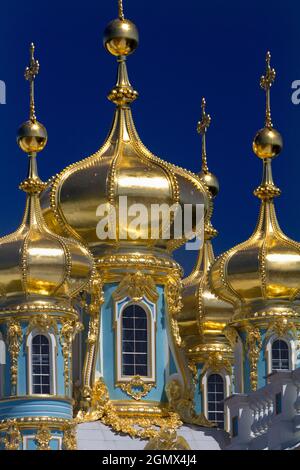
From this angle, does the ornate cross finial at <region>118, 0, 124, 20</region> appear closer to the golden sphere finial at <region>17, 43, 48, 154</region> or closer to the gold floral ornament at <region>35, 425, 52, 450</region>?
the golden sphere finial at <region>17, 43, 48, 154</region>

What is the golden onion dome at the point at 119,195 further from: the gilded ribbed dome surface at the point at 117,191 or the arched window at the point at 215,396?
the arched window at the point at 215,396

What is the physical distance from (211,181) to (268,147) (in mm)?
3932

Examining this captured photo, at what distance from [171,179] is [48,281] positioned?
4280 mm

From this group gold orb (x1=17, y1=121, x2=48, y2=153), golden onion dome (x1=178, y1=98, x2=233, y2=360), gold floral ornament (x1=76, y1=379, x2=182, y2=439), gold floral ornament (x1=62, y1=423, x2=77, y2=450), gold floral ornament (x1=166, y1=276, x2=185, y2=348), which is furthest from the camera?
golden onion dome (x1=178, y1=98, x2=233, y2=360)

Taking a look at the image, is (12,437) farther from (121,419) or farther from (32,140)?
(32,140)

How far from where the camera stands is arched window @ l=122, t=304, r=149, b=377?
57.8 metres

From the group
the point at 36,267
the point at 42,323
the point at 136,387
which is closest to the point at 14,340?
the point at 42,323

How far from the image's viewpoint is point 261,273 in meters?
57.8

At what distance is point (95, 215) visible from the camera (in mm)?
58156

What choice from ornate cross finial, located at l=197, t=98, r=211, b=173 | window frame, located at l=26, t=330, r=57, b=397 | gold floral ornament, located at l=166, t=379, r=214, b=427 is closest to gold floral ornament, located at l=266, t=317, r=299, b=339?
gold floral ornament, located at l=166, t=379, r=214, b=427

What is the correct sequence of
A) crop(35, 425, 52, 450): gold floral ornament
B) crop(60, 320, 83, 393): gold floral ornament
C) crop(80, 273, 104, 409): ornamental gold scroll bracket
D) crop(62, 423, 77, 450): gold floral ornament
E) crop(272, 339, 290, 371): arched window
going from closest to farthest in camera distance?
crop(35, 425, 52, 450): gold floral ornament < crop(62, 423, 77, 450): gold floral ornament < crop(60, 320, 83, 393): gold floral ornament < crop(80, 273, 104, 409): ornamental gold scroll bracket < crop(272, 339, 290, 371): arched window

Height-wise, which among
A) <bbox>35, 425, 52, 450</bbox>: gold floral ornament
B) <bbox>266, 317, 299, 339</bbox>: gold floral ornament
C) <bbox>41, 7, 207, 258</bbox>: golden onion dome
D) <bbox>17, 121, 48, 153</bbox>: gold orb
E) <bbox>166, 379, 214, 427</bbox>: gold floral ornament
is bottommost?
<bbox>35, 425, 52, 450</bbox>: gold floral ornament

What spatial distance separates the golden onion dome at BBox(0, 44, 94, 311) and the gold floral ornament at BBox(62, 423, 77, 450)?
2.23 meters
